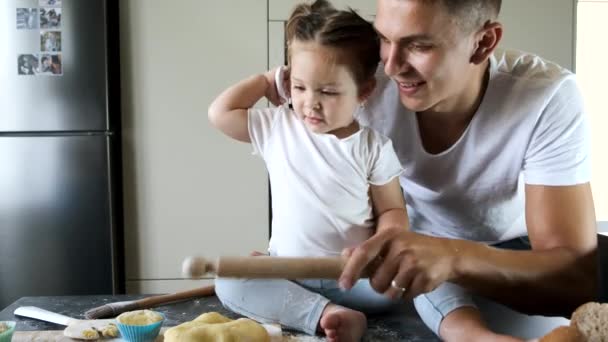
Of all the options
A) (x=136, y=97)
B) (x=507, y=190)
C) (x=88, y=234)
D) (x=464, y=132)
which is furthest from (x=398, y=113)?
(x=88, y=234)

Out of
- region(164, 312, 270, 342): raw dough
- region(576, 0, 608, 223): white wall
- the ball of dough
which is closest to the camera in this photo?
the ball of dough

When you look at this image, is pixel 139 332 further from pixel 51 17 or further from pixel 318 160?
pixel 51 17

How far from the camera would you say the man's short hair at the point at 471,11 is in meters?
1.00

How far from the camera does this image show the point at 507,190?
1241 millimetres

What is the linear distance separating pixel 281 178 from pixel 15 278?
4.20ft

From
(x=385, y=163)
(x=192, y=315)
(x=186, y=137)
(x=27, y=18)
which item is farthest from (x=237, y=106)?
(x=27, y=18)

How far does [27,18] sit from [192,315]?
1356 mm

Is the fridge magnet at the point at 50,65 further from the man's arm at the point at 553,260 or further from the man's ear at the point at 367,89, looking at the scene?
the man's arm at the point at 553,260

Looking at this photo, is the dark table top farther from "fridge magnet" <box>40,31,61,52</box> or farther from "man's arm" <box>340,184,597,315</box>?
"fridge magnet" <box>40,31,61,52</box>

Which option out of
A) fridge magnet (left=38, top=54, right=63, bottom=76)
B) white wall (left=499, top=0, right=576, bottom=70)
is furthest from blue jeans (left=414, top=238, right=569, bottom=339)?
fridge magnet (left=38, top=54, right=63, bottom=76)

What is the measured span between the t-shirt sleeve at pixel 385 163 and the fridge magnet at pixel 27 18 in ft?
4.61

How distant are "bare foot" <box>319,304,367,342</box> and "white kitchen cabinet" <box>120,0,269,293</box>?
108 cm

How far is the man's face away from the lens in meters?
0.98

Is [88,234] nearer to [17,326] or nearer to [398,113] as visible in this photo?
[17,326]
